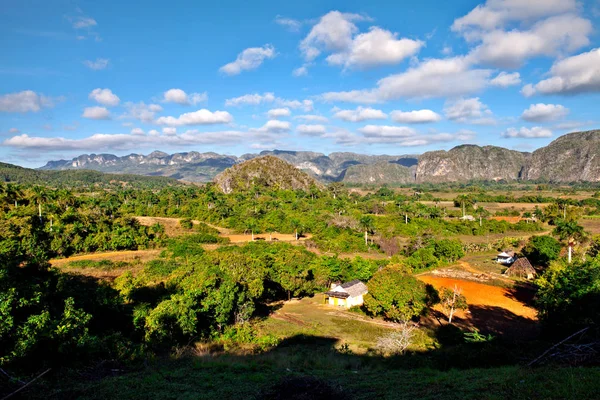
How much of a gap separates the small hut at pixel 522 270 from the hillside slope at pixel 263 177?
78.4 metres

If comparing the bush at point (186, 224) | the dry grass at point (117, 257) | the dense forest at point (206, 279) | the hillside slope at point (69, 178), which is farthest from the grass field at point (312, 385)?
the hillside slope at point (69, 178)

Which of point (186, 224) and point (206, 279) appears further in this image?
point (186, 224)

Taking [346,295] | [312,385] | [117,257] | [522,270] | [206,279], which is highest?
[312,385]

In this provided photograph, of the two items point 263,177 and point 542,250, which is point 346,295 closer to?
point 542,250

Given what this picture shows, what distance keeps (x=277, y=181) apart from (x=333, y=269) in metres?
A: 84.4

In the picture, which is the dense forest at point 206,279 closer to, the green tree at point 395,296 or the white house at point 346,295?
the green tree at point 395,296

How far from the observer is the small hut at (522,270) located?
3506 centimetres

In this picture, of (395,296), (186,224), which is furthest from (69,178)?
(395,296)

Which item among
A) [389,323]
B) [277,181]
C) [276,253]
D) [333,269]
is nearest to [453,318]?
[389,323]

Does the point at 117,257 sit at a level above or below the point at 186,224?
below

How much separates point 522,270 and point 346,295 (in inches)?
824

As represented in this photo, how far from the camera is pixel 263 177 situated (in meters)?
113

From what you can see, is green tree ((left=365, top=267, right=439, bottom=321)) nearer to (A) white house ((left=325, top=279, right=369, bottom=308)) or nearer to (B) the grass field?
(A) white house ((left=325, top=279, right=369, bottom=308))

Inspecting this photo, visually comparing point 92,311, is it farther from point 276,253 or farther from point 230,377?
point 276,253
